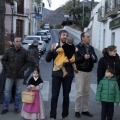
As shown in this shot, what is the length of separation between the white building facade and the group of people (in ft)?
53.1

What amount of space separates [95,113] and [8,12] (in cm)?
4176

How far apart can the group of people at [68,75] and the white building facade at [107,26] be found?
1619 centimetres

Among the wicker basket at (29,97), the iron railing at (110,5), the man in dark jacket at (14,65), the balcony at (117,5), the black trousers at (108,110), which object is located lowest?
the black trousers at (108,110)

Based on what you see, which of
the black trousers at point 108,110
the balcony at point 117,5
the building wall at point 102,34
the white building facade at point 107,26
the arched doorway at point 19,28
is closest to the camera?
the black trousers at point 108,110

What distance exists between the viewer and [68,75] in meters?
6.90

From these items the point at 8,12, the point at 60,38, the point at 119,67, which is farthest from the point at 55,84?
the point at 8,12

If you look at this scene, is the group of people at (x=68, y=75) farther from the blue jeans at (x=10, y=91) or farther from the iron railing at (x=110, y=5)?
the iron railing at (x=110, y=5)

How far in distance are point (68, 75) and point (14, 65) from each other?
1.43 meters

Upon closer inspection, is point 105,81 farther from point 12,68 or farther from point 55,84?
point 12,68

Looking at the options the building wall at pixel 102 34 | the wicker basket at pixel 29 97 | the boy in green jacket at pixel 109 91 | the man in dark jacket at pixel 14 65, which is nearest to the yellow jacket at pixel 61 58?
the boy in green jacket at pixel 109 91

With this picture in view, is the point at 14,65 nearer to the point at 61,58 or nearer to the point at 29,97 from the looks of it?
the point at 29,97

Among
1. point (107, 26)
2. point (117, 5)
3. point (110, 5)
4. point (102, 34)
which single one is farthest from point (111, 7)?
point (102, 34)

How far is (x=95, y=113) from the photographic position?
8.11 metres

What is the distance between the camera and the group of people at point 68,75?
688cm
